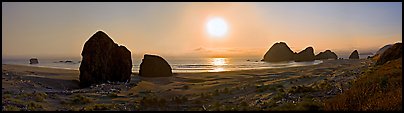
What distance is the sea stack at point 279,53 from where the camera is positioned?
432 feet

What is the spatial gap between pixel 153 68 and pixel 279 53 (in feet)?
336

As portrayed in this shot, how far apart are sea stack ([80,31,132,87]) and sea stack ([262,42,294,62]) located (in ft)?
346

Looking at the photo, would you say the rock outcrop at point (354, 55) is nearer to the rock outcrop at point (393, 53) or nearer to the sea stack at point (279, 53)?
the sea stack at point (279, 53)

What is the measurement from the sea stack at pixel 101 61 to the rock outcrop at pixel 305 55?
335ft

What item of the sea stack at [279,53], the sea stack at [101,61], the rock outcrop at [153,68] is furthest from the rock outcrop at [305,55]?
the sea stack at [101,61]

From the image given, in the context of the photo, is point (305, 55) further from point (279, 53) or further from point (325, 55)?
point (279, 53)

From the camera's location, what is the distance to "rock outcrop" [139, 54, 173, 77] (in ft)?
127

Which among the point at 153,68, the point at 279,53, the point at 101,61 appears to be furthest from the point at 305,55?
the point at 101,61

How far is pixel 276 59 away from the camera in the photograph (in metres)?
132

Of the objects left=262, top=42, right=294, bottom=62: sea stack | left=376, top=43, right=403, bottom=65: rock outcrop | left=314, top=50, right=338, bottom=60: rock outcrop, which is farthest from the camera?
left=262, top=42, right=294, bottom=62: sea stack

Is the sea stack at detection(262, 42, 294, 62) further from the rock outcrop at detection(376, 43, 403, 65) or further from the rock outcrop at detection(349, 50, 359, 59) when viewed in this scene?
the rock outcrop at detection(376, 43, 403, 65)

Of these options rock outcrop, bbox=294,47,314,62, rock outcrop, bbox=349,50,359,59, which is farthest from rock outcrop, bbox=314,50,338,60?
rock outcrop, bbox=349,50,359,59

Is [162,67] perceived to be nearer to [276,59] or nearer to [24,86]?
[24,86]

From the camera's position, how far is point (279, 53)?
135750 mm
